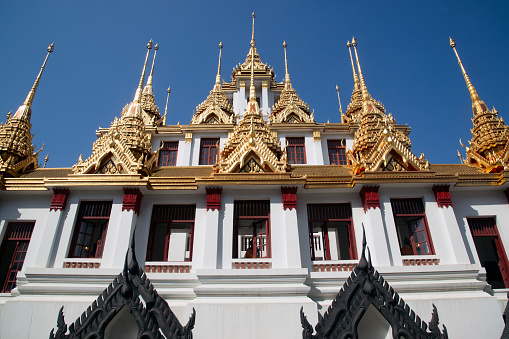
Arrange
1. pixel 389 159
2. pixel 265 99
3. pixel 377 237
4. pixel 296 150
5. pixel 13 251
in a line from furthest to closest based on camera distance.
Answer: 1. pixel 265 99
2. pixel 296 150
3. pixel 389 159
4. pixel 13 251
5. pixel 377 237

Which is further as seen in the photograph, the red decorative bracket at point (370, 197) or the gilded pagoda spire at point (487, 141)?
the gilded pagoda spire at point (487, 141)

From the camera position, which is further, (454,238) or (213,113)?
(213,113)

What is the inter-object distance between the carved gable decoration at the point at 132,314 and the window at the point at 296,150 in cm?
1064

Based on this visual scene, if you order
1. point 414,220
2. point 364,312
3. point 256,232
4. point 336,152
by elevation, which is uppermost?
point 336,152

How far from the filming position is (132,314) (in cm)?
574

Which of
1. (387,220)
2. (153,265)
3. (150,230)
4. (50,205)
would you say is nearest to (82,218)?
(50,205)

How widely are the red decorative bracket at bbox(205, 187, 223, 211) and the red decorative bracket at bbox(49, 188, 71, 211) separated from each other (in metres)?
4.46

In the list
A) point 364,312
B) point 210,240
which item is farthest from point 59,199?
point 364,312

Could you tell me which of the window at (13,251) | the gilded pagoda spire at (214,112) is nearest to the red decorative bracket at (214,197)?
the window at (13,251)

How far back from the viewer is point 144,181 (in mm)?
10539

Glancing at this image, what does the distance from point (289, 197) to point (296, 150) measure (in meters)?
6.06

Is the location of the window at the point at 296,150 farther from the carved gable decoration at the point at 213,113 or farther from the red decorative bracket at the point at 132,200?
the red decorative bracket at the point at 132,200

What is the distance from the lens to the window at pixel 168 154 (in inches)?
641

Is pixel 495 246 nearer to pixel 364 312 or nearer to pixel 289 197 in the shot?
pixel 289 197
